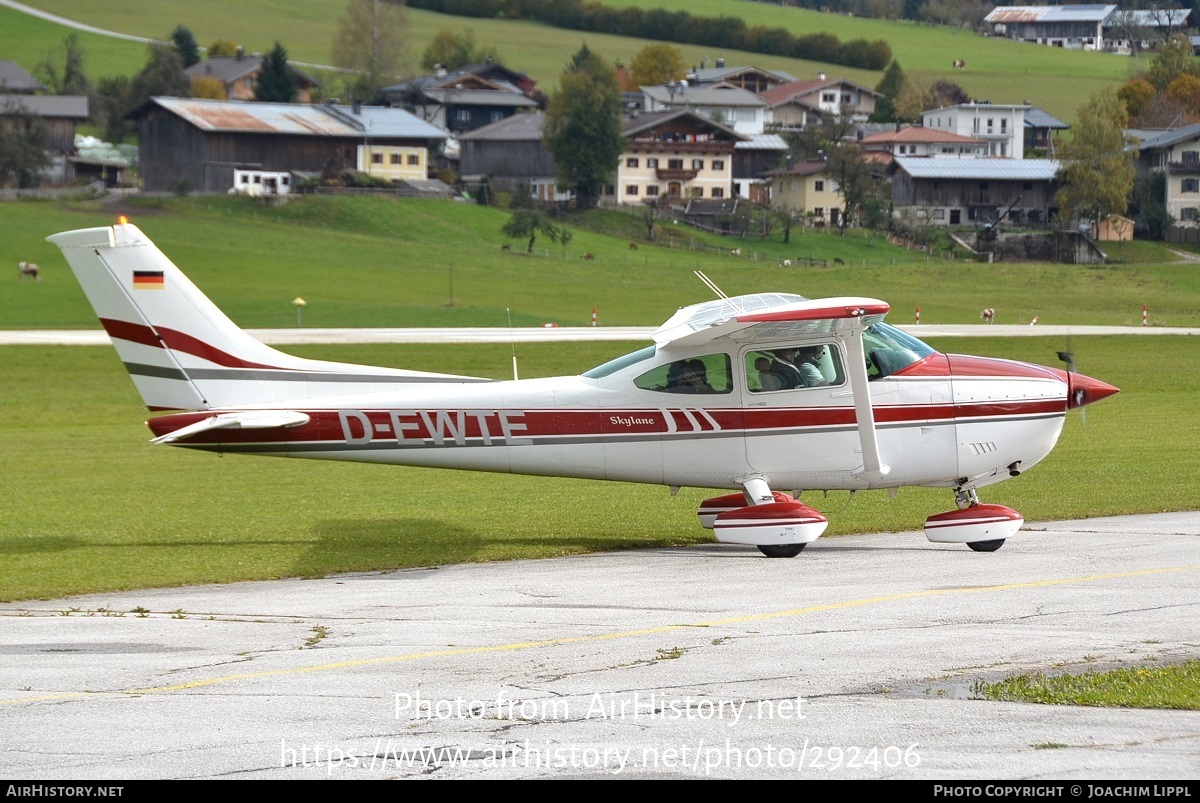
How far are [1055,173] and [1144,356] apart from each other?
7313 cm

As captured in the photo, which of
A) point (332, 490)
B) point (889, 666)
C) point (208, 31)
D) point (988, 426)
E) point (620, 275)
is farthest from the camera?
point (208, 31)

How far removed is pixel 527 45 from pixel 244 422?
569ft

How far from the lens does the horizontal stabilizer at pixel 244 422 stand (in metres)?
15.1

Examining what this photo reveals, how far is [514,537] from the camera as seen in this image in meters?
16.5

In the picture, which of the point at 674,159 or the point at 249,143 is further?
the point at 674,159

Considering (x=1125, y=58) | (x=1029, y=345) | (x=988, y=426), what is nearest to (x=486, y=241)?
(x=1029, y=345)

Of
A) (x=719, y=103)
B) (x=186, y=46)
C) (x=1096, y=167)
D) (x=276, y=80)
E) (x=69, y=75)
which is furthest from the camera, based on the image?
(x=186, y=46)

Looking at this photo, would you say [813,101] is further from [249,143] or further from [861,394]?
[861,394]

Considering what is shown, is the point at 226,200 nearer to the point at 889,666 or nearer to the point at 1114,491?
the point at 1114,491

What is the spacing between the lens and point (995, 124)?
135m

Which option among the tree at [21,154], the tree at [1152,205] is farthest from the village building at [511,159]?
the tree at [1152,205]

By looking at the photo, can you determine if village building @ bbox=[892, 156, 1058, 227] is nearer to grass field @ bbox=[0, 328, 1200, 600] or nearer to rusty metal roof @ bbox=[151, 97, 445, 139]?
rusty metal roof @ bbox=[151, 97, 445, 139]

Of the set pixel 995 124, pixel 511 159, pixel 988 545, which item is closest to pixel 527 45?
pixel 995 124

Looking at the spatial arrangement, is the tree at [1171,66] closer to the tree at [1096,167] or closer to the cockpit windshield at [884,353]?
the tree at [1096,167]
